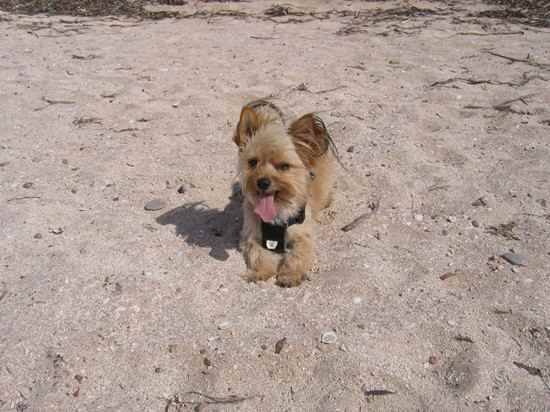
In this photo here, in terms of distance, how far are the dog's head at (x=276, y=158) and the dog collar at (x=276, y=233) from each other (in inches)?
2.1

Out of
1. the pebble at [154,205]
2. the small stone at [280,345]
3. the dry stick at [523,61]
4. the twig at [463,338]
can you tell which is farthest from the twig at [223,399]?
the dry stick at [523,61]

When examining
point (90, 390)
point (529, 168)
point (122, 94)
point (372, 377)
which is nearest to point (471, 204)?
point (529, 168)

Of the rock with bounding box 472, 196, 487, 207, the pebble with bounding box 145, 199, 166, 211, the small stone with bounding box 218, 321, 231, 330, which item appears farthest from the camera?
the pebble with bounding box 145, 199, 166, 211

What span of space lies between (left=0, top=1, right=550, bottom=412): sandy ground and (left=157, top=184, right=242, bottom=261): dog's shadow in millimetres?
18

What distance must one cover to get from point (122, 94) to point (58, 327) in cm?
408

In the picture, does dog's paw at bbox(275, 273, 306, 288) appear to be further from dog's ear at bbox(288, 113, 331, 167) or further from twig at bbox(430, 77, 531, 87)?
twig at bbox(430, 77, 531, 87)

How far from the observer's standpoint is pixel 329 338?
306 cm

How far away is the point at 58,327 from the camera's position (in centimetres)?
312

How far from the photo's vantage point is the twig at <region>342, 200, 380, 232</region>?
4223 mm

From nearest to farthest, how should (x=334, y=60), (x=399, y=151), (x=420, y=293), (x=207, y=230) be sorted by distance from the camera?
(x=420, y=293)
(x=207, y=230)
(x=399, y=151)
(x=334, y=60)

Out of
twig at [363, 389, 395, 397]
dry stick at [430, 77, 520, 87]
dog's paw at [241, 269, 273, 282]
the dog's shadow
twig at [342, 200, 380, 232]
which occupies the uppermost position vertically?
dry stick at [430, 77, 520, 87]

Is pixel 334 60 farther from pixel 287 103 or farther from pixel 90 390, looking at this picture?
pixel 90 390

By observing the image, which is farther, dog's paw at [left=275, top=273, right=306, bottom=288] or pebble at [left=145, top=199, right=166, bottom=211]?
pebble at [left=145, top=199, right=166, bottom=211]

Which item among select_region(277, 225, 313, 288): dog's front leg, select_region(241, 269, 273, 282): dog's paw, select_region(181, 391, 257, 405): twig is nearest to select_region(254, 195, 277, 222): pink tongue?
select_region(277, 225, 313, 288): dog's front leg
